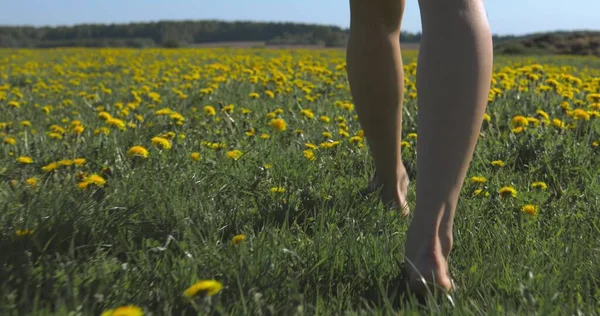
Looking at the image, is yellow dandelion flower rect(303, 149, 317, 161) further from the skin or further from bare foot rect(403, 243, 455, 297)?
bare foot rect(403, 243, 455, 297)

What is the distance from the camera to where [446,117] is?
5.49 feet

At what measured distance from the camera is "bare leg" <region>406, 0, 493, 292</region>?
1666 mm

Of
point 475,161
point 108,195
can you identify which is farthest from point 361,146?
point 108,195

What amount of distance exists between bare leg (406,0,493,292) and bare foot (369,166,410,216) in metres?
0.64

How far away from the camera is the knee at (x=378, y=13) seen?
229 cm

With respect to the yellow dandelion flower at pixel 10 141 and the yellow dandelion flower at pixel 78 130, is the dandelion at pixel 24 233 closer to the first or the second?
the yellow dandelion flower at pixel 78 130

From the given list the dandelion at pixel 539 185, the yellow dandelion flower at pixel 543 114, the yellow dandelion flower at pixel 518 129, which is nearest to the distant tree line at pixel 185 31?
the yellow dandelion flower at pixel 543 114

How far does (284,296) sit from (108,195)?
86 centimetres

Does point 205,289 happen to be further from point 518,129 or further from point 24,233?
point 518,129

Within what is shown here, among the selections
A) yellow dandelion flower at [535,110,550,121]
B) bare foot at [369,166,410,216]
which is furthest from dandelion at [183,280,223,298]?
yellow dandelion flower at [535,110,550,121]

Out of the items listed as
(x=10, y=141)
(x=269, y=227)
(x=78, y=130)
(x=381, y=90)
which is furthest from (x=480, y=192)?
(x=10, y=141)

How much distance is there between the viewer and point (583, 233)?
198cm

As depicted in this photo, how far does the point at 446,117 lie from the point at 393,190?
2.57ft

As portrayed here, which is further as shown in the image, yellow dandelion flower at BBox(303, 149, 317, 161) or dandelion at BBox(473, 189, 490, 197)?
yellow dandelion flower at BBox(303, 149, 317, 161)
